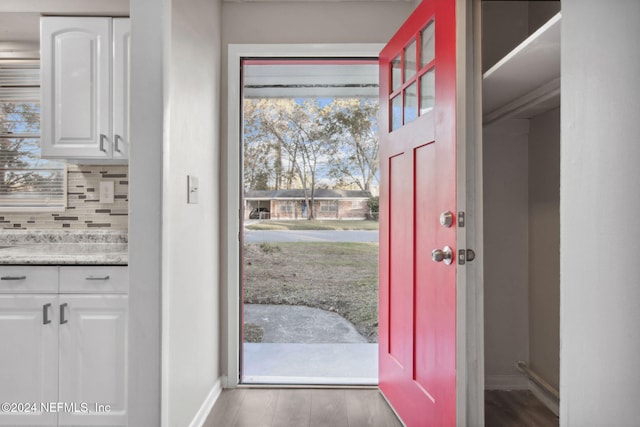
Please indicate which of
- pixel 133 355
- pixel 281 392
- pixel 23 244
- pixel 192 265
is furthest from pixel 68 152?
pixel 281 392

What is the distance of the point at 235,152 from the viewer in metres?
2.60

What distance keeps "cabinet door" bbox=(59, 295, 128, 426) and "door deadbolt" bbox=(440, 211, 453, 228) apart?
145 cm

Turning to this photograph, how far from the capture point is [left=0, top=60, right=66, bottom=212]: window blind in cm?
254

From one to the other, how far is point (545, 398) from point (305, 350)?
1922 millimetres

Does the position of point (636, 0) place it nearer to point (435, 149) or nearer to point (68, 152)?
point (435, 149)

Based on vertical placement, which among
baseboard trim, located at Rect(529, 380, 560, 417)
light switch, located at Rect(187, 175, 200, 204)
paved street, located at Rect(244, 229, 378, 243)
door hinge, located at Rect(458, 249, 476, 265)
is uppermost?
light switch, located at Rect(187, 175, 200, 204)

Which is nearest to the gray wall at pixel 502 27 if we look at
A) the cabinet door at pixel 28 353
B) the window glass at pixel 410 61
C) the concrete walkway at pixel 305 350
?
the window glass at pixel 410 61

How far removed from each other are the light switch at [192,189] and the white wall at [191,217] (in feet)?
0.12

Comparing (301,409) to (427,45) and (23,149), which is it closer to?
(427,45)

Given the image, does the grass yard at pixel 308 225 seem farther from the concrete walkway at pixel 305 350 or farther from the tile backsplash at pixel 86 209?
the tile backsplash at pixel 86 209

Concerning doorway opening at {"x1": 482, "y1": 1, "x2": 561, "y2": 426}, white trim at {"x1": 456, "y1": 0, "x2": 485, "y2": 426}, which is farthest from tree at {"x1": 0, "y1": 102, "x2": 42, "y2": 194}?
doorway opening at {"x1": 482, "y1": 1, "x2": 561, "y2": 426}

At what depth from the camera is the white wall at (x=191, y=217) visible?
1.68 m

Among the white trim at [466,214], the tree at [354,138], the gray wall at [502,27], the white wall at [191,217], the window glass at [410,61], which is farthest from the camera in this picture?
the tree at [354,138]

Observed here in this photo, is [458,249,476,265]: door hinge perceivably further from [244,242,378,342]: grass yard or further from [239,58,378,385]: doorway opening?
[244,242,378,342]: grass yard
